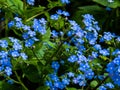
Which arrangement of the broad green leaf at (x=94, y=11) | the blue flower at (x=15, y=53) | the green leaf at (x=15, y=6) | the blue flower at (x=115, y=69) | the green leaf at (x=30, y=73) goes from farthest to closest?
the broad green leaf at (x=94, y=11)
the green leaf at (x=15, y=6)
the green leaf at (x=30, y=73)
the blue flower at (x=15, y=53)
the blue flower at (x=115, y=69)

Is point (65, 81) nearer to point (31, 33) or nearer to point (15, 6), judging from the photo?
point (31, 33)

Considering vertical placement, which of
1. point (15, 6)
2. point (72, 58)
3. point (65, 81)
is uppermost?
point (15, 6)

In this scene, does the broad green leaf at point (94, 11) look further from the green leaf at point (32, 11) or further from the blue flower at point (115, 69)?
the blue flower at point (115, 69)

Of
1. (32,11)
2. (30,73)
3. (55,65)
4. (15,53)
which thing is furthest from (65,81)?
(32,11)

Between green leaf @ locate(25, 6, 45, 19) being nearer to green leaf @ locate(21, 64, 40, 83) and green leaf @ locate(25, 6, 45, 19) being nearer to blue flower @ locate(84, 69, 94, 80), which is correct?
green leaf @ locate(21, 64, 40, 83)

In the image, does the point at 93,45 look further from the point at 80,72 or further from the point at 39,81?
the point at 39,81

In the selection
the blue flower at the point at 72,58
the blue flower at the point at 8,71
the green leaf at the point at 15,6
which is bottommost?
the blue flower at the point at 72,58

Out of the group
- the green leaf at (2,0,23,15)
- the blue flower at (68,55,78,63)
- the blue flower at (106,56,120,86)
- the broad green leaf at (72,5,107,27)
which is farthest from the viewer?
the broad green leaf at (72,5,107,27)

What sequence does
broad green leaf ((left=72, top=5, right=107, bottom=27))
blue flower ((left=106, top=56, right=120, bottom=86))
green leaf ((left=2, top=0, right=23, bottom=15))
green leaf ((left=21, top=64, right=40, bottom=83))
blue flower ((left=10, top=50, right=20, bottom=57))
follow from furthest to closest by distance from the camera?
broad green leaf ((left=72, top=5, right=107, bottom=27)), green leaf ((left=2, top=0, right=23, bottom=15)), green leaf ((left=21, top=64, right=40, bottom=83)), blue flower ((left=10, top=50, right=20, bottom=57)), blue flower ((left=106, top=56, right=120, bottom=86))

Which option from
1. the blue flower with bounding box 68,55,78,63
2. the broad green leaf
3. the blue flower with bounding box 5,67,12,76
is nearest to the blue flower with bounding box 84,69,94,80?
the blue flower with bounding box 68,55,78,63

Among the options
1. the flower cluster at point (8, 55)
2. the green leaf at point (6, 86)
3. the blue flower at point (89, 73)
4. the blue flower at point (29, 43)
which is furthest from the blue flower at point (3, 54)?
the blue flower at point (89, 73)

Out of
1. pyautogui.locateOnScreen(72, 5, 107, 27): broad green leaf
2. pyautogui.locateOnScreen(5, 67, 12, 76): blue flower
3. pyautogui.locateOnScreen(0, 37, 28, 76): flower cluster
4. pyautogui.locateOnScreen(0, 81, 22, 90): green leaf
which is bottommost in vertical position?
pyautogui.locateOnScreen(0, 81, 22, 90): green leaf
